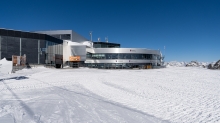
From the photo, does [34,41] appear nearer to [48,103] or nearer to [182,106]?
[48,103]

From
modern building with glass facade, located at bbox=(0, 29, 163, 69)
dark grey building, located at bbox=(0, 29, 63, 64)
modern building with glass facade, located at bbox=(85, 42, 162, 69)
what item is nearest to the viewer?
dark grey building, located at bbox=(0, 29, 63, 64)

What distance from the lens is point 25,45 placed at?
3253 cm

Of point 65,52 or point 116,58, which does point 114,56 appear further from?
point 65,52

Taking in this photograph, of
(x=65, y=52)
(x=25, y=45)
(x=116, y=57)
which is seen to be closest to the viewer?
(x=25, y=45)

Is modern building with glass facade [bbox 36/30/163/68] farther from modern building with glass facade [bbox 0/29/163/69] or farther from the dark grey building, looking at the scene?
the dark grey building

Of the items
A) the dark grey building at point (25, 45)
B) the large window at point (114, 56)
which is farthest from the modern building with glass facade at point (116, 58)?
the dark grey building at point (25, 45)

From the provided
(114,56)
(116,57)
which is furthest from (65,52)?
(116,57)

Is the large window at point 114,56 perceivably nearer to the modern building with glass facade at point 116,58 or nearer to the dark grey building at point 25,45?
the modern building with glass facade at point 116,58

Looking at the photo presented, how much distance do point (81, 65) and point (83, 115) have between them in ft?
119

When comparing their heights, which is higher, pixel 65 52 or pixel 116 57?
pixel 65 52

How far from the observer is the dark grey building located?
30.2 m

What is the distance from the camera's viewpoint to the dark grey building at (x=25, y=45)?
99.1 feet

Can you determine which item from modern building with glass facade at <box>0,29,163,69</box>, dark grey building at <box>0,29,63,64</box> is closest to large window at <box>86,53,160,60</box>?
modern building with glass facade at <box>0,29,163,69</box>

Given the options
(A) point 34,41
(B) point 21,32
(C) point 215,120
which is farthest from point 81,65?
(C) point 215,120
